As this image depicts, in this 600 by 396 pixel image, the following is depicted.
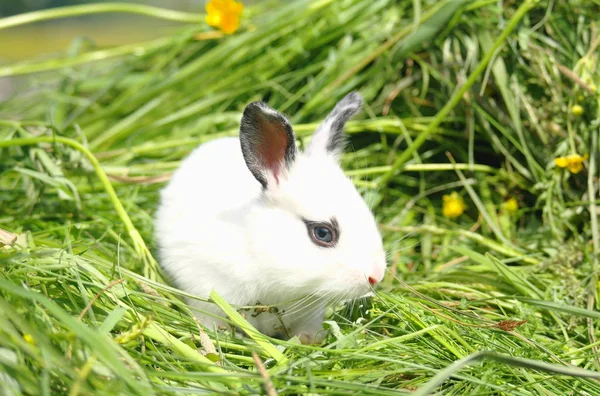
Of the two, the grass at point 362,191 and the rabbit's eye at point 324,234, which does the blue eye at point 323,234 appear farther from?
the grass at point 362,191

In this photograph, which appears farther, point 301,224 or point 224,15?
point 224,15

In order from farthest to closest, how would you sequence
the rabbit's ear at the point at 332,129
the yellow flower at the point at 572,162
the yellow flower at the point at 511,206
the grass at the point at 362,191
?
the yellow flower at the point at 511,206, the yellow flower at the point at 572,162, the rabbit's ear at the point at 332,129, the grass at the point at 362,191

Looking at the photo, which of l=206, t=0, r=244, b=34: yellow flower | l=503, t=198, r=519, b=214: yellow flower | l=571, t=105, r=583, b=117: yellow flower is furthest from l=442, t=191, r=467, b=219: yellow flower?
l=206, t=0, r=244, b=34: yellow flower

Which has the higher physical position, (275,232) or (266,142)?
(266,142)

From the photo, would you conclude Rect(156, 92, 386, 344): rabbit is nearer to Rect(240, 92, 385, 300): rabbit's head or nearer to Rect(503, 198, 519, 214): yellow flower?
Rect(240, 92, 385, 300): rabbit's head

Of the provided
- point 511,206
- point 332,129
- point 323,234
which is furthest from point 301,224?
point 511,206

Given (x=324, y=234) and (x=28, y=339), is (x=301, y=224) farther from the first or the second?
(x=28, y=339)

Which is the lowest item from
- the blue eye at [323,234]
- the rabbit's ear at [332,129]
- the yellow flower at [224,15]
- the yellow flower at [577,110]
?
the yellow flower at [577,110]

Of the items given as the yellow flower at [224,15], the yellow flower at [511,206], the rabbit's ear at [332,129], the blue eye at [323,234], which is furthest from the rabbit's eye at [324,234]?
the yellow flower at [224,15]
